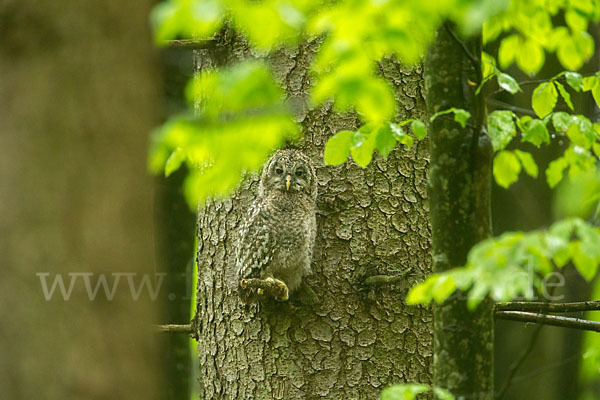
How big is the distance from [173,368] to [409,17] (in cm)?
538

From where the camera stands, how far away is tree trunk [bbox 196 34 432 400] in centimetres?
348

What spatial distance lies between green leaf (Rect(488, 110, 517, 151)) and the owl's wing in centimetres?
134

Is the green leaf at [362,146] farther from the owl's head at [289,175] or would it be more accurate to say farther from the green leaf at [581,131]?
Answer: the green leaf at [581,131]

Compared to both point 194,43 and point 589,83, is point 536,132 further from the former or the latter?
point 194,43

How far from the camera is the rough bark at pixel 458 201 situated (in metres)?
2.86

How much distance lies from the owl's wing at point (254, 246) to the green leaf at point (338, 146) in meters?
0.89

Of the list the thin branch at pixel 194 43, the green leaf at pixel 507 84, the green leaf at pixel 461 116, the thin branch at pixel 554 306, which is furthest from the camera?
the thin branch at pixel 194 43

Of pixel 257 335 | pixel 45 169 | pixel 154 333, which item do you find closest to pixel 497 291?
pixel 154 333

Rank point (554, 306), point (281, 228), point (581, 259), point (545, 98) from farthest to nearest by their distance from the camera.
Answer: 1. point (281, 228)
2. point (545, 98)
3. point (554, 306)
4. point (581, 259)

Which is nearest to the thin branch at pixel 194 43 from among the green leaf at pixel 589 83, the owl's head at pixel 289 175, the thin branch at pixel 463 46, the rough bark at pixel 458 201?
the owl's head at pixel 289 175

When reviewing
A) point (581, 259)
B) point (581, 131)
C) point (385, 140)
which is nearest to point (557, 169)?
point (581, 131)

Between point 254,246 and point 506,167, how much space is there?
1598 mm

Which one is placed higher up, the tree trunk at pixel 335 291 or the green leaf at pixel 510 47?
the green leaf at pixel 510 47

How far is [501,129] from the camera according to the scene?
3.71 meters
